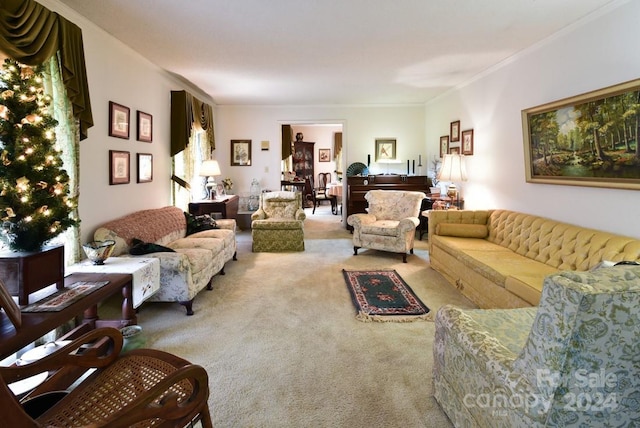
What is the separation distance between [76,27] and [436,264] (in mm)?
4366

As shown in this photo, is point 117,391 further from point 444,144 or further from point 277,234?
point 444,144

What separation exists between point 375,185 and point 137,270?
4993 millimetres

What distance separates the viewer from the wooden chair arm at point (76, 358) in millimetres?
1364

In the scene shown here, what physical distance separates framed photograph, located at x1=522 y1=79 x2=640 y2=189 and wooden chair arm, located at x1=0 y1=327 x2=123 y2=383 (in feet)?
11.5

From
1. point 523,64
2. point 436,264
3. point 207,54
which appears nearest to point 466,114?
point 523,64

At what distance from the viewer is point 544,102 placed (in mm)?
3660

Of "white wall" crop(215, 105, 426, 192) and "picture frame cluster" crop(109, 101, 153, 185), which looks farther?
"white wall" crop(215, 105, 426, 192)

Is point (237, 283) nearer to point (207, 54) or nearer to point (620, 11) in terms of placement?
point (207, 54)

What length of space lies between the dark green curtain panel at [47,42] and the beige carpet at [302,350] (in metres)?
1.95

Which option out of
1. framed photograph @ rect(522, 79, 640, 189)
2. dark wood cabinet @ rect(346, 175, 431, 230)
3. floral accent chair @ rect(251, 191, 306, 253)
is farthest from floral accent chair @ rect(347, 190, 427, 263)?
framed photograph @ rect(522, 79, 640, 189)

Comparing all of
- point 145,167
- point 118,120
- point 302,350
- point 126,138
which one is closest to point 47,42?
point 118,120

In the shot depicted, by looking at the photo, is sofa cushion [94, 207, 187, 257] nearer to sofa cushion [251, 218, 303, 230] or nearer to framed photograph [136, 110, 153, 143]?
framed photograph [136, 110, 153, 143]

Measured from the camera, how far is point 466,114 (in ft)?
18.1

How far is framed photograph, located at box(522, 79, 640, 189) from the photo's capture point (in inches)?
105
